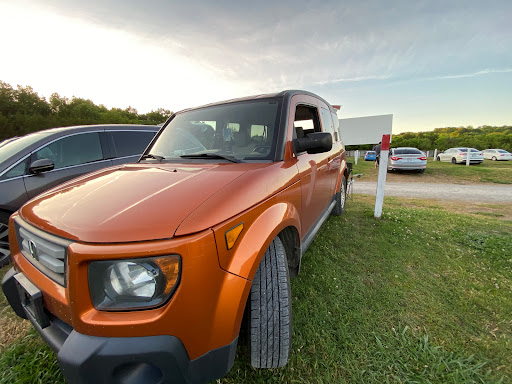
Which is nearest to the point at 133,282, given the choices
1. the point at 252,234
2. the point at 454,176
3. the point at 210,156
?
the point at 252,234

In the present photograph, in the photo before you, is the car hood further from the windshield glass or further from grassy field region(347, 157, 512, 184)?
grassy field region(347, 157, 512, 184)

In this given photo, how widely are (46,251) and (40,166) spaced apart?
2595 mm

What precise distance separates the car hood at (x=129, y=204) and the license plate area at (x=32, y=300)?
1.04 ft

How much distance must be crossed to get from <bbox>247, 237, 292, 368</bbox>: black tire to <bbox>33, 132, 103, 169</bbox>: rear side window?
3.57 metres

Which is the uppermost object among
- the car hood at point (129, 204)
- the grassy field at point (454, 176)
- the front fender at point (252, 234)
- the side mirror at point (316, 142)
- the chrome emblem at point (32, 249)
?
the side mirror at point (316, 142)

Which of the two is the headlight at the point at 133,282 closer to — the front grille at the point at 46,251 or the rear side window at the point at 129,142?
the front grille at the point at 46,251

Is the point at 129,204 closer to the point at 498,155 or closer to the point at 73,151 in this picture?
the point at 73,151

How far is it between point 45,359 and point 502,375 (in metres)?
3.00

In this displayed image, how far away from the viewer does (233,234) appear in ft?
3.78

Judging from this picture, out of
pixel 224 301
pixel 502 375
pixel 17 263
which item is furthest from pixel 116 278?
pixel 502 375

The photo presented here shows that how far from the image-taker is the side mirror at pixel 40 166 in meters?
2.92

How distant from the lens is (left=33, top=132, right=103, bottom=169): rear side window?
3267 millimetres

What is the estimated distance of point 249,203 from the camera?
1269mm

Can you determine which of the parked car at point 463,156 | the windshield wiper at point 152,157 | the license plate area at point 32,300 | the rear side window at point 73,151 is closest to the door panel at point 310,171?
the windshield wiper at point 152,157
